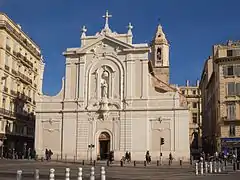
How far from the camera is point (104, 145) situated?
180ft

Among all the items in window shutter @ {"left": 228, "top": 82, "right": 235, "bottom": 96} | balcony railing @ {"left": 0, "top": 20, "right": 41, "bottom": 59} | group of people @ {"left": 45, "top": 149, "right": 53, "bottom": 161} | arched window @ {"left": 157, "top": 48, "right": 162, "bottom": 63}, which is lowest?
group of people @ {"left": 45, "top": 149, "right": 53, "bottom": 161}

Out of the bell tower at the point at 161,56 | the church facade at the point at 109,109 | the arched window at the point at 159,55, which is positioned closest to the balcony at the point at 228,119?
the church facade at the point at 109,109

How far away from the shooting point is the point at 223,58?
2286 inches

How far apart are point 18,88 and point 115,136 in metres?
19.0

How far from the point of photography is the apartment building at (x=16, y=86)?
2223 inches

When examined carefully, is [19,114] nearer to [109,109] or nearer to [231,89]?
[109,109]

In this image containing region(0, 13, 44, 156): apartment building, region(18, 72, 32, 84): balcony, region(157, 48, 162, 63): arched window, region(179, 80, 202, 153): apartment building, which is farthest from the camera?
region(179, 80, 202, 153): apartment building

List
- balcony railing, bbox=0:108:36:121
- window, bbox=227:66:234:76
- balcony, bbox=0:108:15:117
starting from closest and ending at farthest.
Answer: balcony, bbox=0:108:15:117 → balcony railing, bbox=0:108:36:121 → window, bbox=227:66:234:76

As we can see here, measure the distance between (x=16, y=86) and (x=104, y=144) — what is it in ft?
57.5

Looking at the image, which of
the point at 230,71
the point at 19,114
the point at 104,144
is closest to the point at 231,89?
the point at 230,71

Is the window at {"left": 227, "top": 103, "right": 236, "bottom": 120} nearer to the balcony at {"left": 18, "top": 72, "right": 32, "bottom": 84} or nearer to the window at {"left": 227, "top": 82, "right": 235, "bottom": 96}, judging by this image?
the window at {"left": 227, "top": 82, "right": 235, "bottom": 96}

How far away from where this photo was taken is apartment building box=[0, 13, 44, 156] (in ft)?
185

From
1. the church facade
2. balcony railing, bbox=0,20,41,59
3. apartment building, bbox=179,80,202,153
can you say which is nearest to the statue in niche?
the church facade

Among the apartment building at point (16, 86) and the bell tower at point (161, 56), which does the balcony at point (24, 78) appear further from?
the bell tower at point (161, 56)
